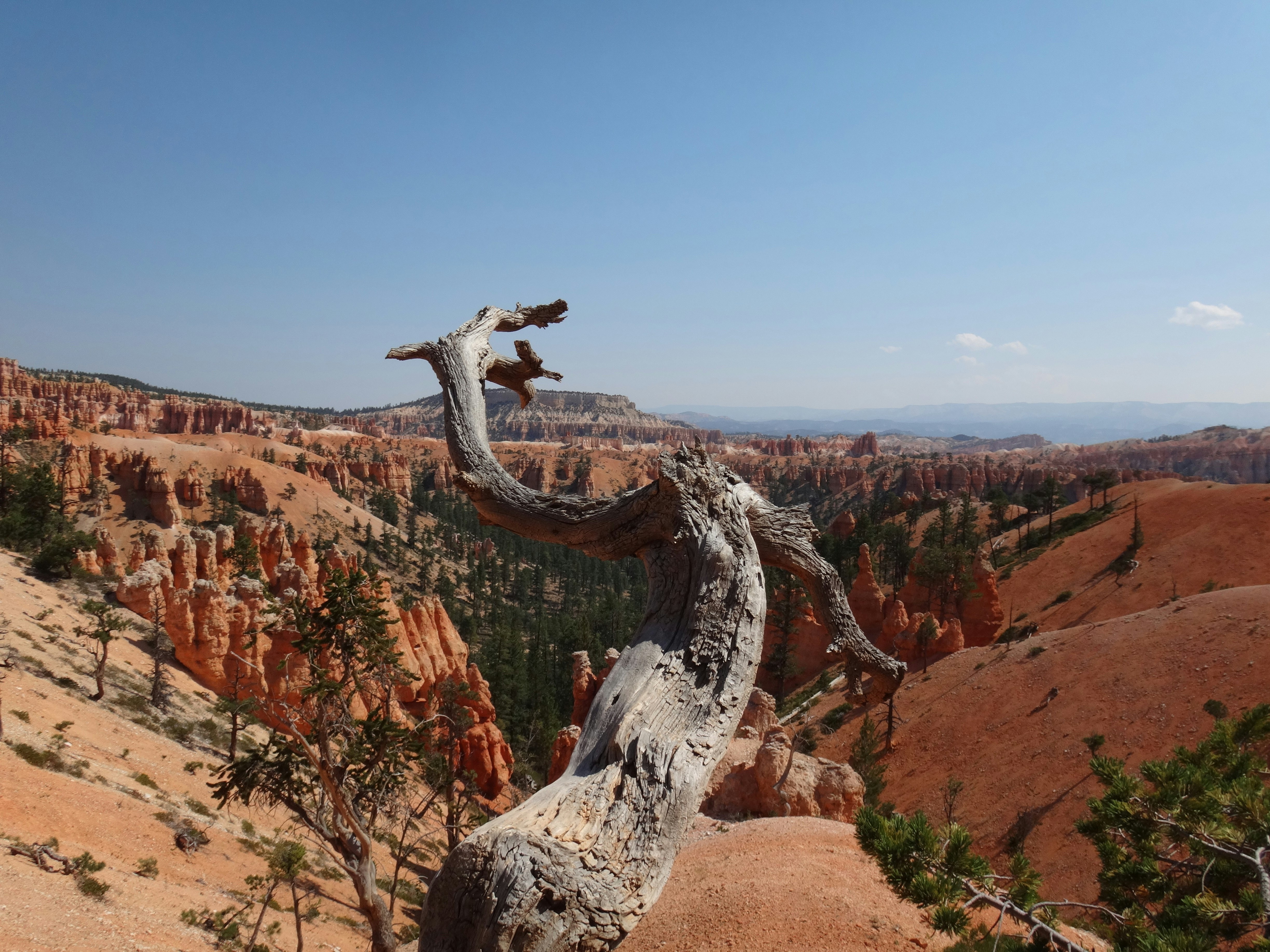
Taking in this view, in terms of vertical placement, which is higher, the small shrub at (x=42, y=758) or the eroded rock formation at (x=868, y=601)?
the small shrub at (x=42, y=758)

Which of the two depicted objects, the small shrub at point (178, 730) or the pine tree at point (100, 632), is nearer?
the pine tree at point (100, 632)

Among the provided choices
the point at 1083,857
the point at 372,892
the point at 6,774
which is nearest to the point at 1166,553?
the point at 1083,857

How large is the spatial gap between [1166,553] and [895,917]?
121 feet

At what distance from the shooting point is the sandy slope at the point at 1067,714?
18.3 m

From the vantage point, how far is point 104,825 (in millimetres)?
10633

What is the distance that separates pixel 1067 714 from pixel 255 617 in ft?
95.8

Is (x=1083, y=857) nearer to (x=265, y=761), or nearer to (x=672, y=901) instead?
(x=672, y=901)

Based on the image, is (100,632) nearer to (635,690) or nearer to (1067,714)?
(635,690)

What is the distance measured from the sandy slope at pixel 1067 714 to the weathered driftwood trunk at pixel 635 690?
60.0 feet

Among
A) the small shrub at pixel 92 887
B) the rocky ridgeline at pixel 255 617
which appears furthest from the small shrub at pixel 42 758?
the rocky ridgeline at pixel 255 617

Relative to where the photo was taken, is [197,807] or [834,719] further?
[834,719]

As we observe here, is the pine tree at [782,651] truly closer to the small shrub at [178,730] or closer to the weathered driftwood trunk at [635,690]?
the small shrub at [178,730]

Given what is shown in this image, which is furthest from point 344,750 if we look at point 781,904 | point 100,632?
point 100,632

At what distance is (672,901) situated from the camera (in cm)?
930
